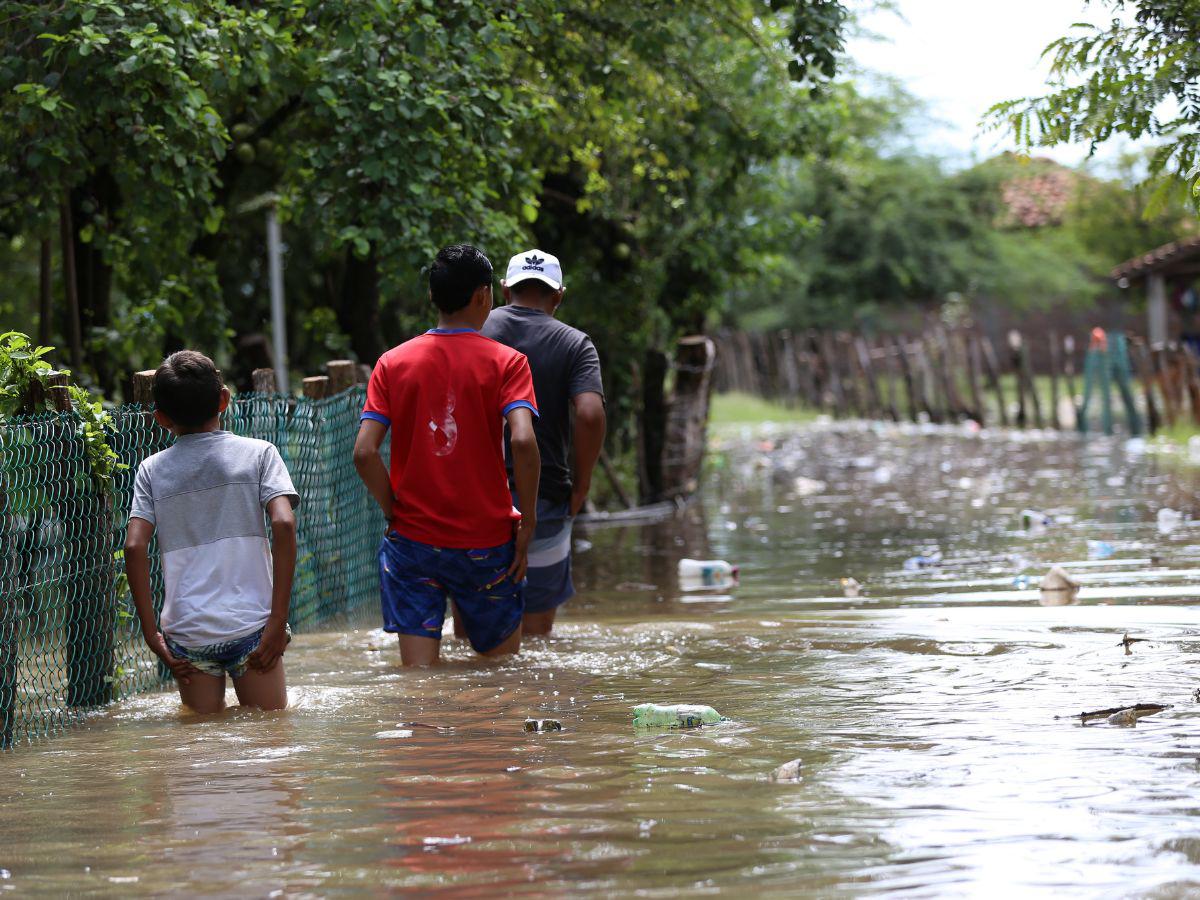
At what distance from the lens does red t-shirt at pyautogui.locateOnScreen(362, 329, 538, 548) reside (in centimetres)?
589

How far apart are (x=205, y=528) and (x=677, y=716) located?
1640mm

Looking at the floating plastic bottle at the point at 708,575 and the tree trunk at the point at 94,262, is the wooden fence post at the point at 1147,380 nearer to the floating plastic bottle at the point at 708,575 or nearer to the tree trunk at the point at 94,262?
the floating plastic bottle at the point at 708,575

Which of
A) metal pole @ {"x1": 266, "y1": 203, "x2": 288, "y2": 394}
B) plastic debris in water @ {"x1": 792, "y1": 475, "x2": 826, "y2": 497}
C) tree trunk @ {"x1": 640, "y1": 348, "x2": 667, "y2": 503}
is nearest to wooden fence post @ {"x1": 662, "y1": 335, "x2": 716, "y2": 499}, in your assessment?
tree trunk @ {"x1": 640, "y1": 348, "x2": 667, "y2": 503}

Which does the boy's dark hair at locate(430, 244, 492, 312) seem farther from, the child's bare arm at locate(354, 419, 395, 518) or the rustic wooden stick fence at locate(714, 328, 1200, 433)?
the rustic wooden stick fence at locate(714, 328, 1200, 433)

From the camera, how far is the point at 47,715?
5.74m

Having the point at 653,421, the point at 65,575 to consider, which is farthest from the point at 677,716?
the point at 653,421

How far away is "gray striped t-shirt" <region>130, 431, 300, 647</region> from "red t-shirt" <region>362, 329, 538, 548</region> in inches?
30.2

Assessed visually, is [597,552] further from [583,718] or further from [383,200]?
[583,718]

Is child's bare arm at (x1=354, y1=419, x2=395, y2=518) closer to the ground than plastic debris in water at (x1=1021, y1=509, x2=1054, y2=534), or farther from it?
farther from it

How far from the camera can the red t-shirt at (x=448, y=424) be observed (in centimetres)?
589

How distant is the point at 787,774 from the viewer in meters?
4.36

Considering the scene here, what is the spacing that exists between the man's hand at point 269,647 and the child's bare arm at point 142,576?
0.27 meters

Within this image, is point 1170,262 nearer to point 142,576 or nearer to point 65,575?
point 65,575

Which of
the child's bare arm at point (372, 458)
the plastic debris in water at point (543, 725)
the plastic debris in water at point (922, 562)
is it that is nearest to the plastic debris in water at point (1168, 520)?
the plastic debris in water at point (922, 562)
